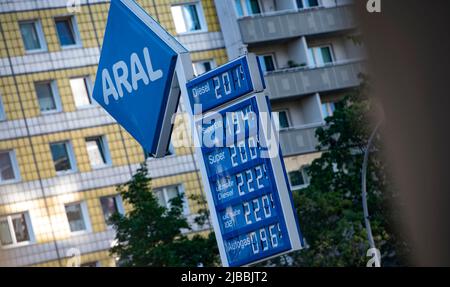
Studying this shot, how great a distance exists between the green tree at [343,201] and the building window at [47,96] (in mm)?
3409

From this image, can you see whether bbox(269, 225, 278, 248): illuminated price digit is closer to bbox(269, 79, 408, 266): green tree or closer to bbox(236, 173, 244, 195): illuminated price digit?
bbox(236, 173, 244, 195): illuminated price digit

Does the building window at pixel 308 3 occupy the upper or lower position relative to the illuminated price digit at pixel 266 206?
upper

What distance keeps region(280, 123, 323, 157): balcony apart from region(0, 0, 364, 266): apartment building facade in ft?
0.74

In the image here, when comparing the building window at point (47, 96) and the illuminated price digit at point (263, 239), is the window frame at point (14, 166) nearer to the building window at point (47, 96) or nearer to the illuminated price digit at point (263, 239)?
the building window at point (47, 96)

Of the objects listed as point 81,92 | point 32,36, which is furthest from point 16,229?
point 32,36

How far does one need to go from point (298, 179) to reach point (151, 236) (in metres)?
3.04

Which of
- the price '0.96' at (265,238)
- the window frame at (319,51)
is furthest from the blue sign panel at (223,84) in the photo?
the window frame at (319,51)

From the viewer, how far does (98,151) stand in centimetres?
1384

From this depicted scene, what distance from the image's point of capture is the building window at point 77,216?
13.8 metres

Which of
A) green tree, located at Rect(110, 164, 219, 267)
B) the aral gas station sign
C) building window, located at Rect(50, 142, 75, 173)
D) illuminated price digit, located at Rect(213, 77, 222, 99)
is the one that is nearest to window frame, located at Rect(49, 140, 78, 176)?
building window, located at Rect(50, 142, 75, 173)

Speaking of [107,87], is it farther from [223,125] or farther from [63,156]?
[63,156]

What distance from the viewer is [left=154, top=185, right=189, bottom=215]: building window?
14195 mm
